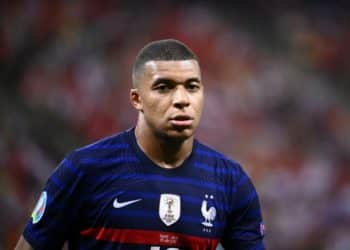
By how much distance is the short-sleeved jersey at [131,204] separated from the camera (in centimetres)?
261

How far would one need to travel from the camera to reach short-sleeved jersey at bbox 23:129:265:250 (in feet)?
8.55

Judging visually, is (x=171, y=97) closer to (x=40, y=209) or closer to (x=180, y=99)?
(x=180, y=99)

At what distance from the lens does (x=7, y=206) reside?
4.93 metres

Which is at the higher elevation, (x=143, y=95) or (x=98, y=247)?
(x=143, y=95)

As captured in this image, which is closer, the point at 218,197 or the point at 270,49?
the point at 218,197

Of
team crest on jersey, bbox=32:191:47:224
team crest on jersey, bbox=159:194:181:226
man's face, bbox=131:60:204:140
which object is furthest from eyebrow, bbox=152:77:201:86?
team crest on jersey, bbox=32:191:47:224

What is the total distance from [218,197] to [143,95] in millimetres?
390

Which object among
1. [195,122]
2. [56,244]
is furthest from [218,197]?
[56,244]

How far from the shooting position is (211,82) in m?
5.05

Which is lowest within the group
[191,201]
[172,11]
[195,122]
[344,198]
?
[344,198]

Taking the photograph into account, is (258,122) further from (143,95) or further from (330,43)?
A: (143,95)

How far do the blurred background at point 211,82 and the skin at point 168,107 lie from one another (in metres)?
2.26

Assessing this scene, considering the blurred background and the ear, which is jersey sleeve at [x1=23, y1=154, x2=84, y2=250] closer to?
the ear

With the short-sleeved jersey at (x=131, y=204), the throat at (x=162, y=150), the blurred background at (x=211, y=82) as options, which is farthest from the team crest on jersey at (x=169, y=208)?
the blurred background at (x=211, y=82)
